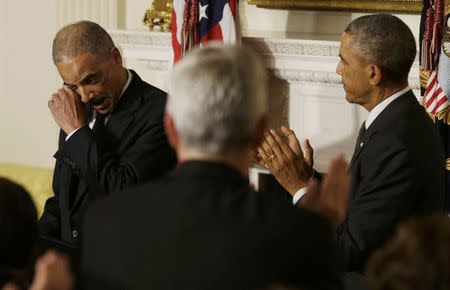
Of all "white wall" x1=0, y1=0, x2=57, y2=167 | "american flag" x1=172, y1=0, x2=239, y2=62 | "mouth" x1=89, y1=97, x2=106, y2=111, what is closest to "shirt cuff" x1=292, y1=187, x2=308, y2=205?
"mouth" x1=89, y1=97, x2=106, y2=111

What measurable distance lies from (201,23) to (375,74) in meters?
2.33

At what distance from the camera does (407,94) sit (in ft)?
12.6

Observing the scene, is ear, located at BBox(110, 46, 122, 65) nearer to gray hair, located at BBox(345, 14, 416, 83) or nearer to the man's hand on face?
the man's hand on face

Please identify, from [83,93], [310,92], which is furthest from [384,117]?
[310,92]

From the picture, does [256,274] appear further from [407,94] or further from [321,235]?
[407,94]

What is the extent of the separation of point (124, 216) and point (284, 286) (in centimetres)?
45

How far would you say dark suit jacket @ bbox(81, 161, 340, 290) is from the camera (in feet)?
7.04

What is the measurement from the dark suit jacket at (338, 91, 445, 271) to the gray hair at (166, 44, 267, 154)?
1529 millimetres

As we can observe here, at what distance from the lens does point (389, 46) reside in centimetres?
383

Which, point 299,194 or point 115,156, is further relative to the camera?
point 115,156

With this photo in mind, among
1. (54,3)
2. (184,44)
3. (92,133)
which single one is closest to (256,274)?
(92,133)

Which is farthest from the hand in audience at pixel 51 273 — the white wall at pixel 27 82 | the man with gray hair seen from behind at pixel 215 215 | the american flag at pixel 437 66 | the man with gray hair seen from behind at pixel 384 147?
the white wall at pixel 27 82

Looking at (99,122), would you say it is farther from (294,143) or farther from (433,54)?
(433,54)

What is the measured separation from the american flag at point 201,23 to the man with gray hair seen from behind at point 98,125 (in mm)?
1662
